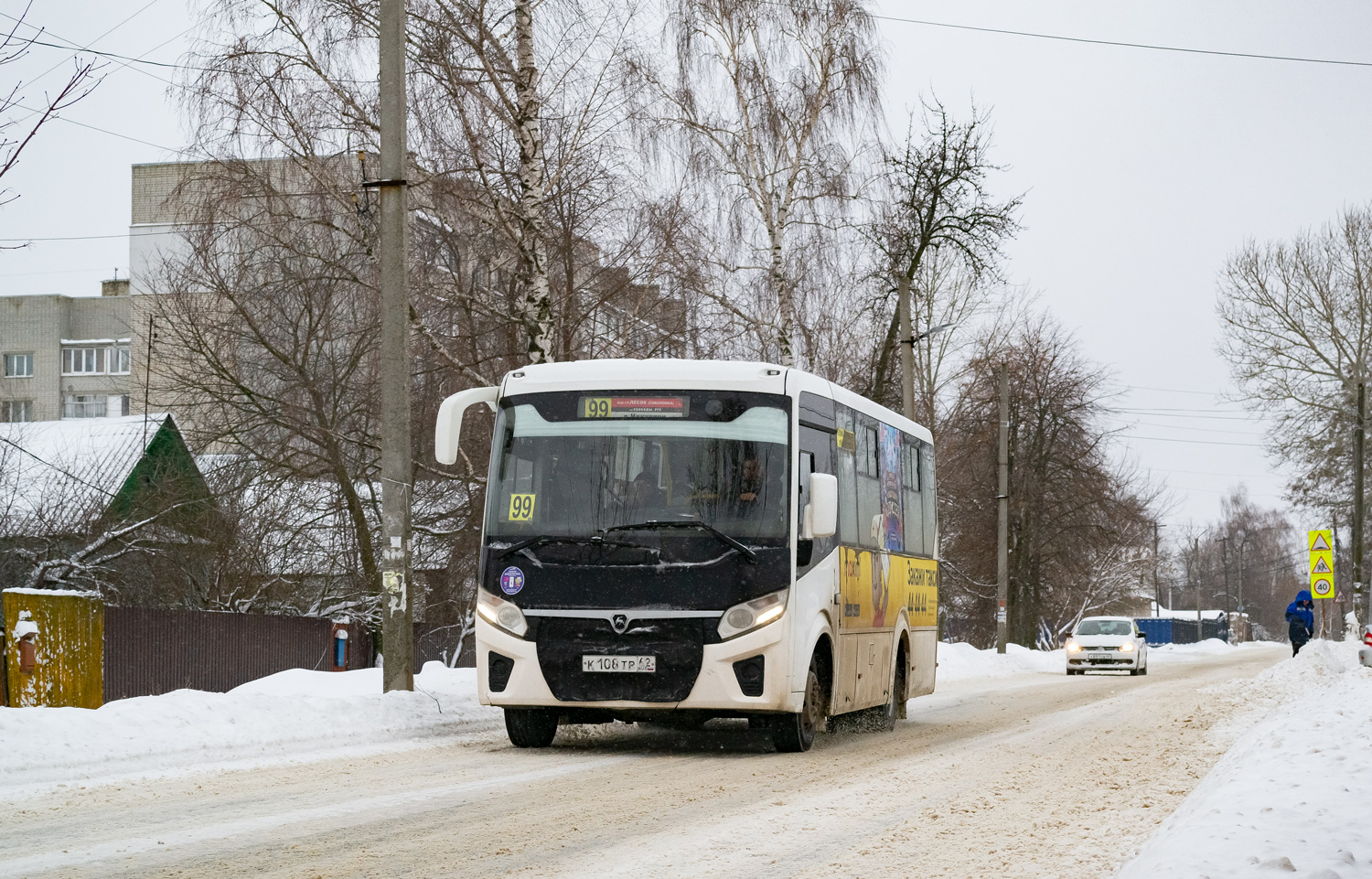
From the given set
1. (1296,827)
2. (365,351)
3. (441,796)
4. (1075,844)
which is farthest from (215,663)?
(1296,827)

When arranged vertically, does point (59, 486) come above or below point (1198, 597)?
above

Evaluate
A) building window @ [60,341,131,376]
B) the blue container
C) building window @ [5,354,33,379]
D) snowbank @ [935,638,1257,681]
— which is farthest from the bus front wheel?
the blue container

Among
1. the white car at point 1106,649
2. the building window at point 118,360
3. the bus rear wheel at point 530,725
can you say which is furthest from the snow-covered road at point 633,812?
the building window at point 118,360

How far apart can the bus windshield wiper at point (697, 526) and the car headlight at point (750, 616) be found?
314 millimetres

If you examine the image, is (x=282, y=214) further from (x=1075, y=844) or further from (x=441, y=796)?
(x=1075, y=844)

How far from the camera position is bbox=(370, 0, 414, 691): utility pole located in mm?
14547

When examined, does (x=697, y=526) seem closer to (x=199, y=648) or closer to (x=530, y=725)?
(x=530, y=725)

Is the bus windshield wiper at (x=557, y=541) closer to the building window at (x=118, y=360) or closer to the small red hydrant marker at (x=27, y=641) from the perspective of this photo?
the small red hydrant marker at (x=27, y=641)

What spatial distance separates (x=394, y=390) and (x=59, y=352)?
248ft

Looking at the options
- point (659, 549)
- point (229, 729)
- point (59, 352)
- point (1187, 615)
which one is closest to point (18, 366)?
point (59, 352)

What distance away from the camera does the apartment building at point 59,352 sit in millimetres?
82500

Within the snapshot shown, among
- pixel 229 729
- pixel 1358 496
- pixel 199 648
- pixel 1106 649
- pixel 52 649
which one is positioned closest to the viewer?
pixel 229 729

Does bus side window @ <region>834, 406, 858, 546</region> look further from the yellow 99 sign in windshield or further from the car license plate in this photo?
the yellow 99 sign in windshield

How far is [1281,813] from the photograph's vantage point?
19.4 feet
